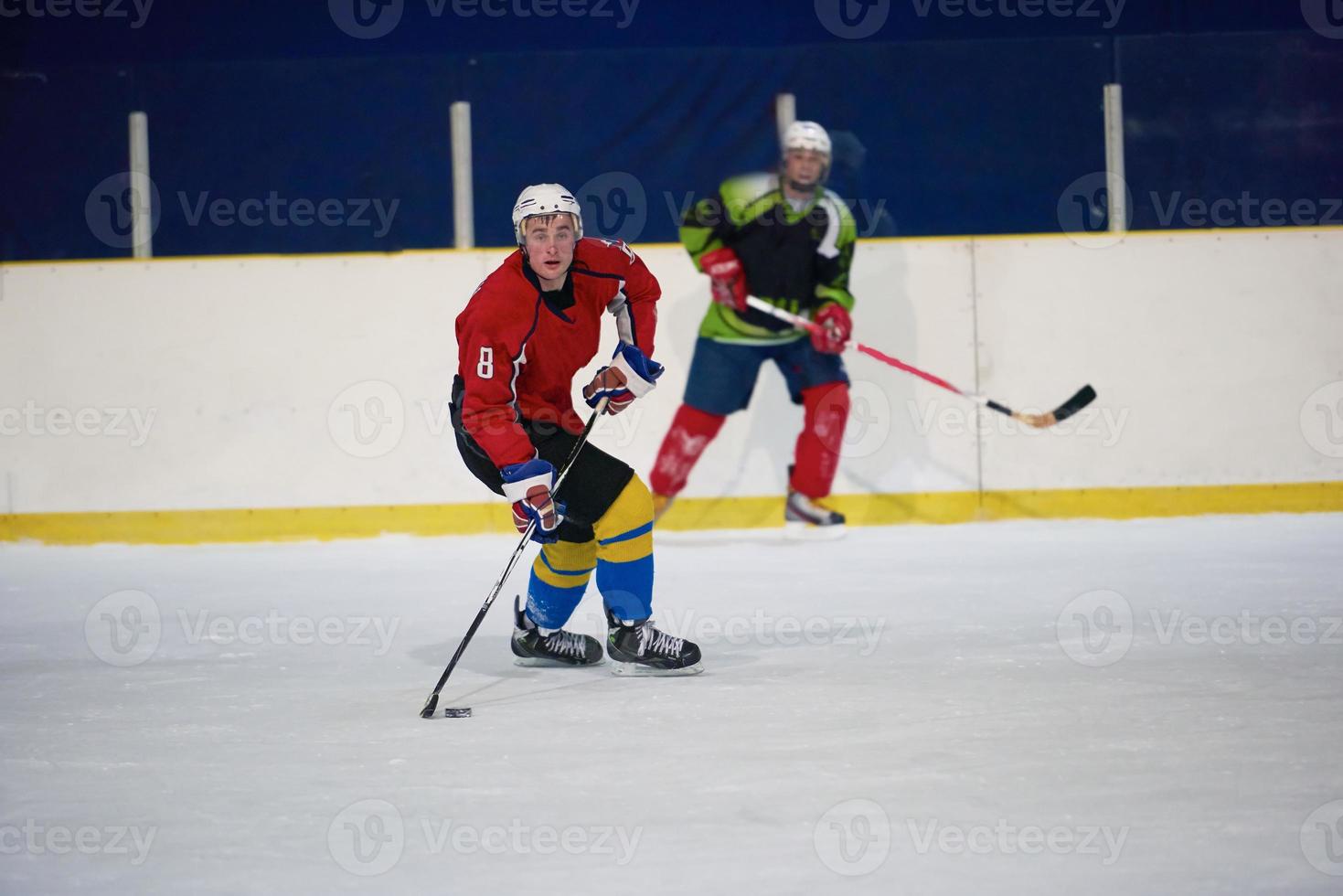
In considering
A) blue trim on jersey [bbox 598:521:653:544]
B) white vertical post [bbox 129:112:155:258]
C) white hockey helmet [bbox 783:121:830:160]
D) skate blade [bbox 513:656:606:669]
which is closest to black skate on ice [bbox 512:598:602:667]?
skate blade [bbox 513:656:606:669]

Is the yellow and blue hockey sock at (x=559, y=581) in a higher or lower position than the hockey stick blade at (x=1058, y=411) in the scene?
lower

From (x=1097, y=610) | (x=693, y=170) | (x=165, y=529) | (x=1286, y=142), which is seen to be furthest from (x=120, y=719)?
(x=1286, y=142)

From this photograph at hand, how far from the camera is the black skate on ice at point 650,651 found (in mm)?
3188

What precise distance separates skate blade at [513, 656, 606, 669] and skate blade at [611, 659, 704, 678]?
0.10m

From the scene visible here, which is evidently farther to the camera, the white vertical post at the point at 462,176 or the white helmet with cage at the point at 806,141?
the white vertical post at the point at 462,176

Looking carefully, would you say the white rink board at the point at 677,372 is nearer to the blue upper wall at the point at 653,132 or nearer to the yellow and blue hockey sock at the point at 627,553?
the blue upper wall at the point at 653,132

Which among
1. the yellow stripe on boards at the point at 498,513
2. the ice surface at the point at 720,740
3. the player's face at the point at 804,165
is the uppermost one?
the player's face at the point at 804,165

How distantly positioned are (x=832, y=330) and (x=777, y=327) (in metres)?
0.22

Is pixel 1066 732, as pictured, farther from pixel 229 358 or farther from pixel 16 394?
pixel 16 394

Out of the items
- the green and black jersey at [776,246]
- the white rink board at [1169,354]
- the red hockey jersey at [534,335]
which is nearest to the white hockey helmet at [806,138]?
the green and black jersey at [776,246]

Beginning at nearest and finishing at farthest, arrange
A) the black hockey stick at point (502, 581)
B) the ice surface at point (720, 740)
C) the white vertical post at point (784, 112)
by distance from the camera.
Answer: the ice surface at point (720, 740), the black hockey stick at point (502, 581), the white vertical post at point (784, 112)

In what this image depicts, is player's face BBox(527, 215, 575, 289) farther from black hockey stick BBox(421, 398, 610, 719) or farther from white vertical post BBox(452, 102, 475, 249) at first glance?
white vertical post BBox(452, 102, 475, 249)

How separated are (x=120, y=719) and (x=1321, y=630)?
239 cm

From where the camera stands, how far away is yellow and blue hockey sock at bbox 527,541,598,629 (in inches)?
129
